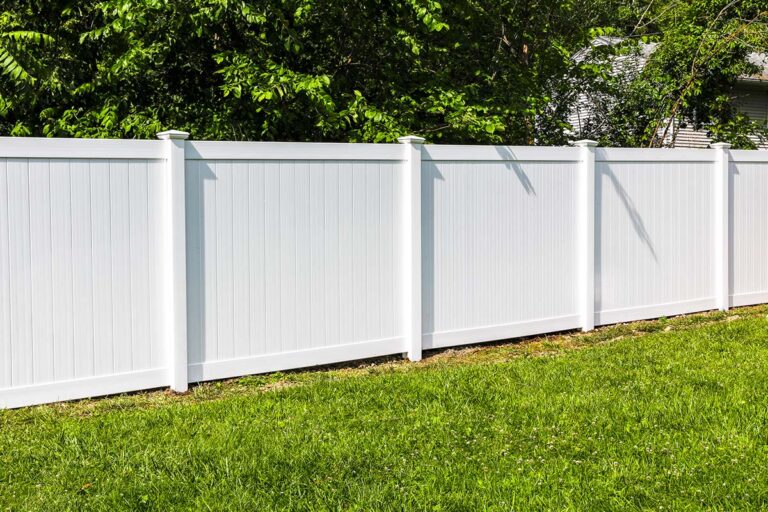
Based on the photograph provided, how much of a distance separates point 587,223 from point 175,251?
4.12 m

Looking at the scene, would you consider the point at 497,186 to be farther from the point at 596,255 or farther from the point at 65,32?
the point at 65,32

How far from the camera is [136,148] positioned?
6.29 m

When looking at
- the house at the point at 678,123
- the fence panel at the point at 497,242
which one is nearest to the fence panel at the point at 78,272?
the fence panel at the point at 497,242

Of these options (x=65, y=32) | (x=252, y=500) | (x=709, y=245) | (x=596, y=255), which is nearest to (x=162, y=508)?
(x=252, y=500)

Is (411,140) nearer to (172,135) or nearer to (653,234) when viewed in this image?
(172,135)

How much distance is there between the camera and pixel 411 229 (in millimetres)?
7574


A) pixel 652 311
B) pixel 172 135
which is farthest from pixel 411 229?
pixel 652 311

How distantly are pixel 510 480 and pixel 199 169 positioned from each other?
3360 mm

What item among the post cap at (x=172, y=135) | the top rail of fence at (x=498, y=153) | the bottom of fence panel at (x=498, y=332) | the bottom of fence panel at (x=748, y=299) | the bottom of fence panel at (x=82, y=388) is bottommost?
the bottom of fence panel at (x=748, y=299)

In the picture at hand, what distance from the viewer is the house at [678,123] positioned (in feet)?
50.0

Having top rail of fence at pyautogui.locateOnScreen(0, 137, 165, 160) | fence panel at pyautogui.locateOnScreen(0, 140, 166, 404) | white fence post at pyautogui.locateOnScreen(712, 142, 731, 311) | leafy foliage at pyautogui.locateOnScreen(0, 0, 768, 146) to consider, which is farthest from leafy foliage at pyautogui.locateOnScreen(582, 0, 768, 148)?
fence panel at pyautogui.locateOnScreen(0, 140, 166, 404)

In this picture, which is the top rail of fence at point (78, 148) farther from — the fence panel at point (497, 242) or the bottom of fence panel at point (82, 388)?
the fence panel at point (497, 242)

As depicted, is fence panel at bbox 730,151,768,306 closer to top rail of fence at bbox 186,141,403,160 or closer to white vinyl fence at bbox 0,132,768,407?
white vinyl fence at bbox 0,132,768,407

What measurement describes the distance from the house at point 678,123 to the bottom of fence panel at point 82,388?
9.30m
